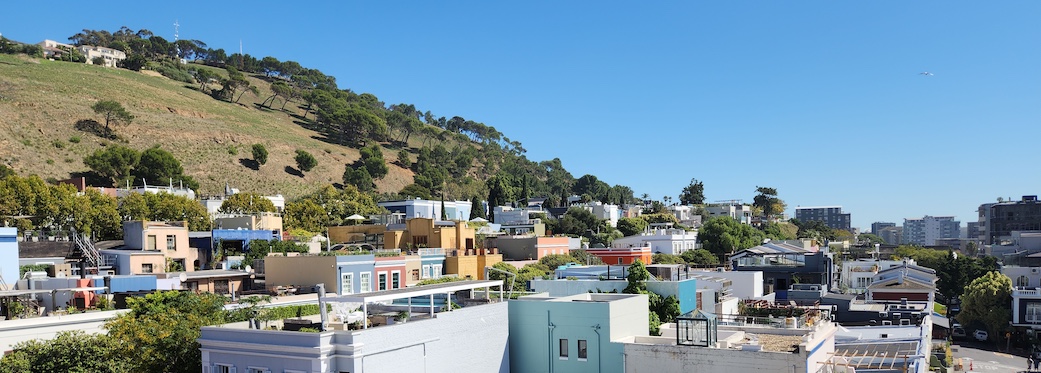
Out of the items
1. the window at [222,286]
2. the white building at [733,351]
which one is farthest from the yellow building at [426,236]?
the white building at [733,351]

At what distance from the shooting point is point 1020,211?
111000mm

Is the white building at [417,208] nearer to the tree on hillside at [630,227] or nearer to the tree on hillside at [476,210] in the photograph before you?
the tree on hillside at [476,210]

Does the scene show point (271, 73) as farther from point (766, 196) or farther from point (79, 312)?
point (79, 312)

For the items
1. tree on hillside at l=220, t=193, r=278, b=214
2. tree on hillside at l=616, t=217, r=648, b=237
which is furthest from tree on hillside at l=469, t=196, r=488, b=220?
tree on hillside at l=220, t=193, r=278, b=214

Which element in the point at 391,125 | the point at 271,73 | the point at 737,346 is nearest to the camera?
the point at 737,346

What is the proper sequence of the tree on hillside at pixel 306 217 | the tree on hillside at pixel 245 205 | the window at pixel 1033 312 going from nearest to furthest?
1. the window at pixel 1033 312
2. the tree on hillside at pixel 245 205
3. the tree on hillside at pixel 306 217

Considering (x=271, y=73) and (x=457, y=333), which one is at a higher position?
(x=271, y=73)

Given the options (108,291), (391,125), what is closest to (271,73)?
(391,125)

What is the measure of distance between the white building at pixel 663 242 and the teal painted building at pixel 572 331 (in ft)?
170

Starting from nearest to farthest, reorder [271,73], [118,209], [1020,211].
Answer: [118,209]
[1020,211]
[271,73]

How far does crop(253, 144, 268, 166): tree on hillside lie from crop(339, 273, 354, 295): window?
217 ft

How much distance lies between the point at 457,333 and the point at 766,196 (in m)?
137

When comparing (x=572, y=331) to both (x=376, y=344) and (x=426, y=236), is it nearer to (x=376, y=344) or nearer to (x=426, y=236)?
(x=376, y=344)

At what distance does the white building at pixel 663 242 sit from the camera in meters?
75.1
